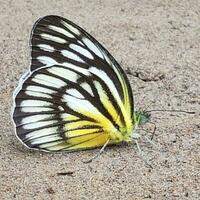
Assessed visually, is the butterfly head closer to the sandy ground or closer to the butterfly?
the butterfly

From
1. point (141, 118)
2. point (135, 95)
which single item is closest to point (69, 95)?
point (141, 118)

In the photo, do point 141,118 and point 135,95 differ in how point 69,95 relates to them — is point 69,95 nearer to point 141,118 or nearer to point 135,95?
point 141,118

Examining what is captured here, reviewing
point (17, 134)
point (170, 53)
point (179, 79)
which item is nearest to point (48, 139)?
point (17, 134)

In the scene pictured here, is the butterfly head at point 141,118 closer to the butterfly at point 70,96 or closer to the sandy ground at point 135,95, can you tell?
the butterfly at point 70,96

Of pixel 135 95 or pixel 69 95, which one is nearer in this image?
pixel 69 95

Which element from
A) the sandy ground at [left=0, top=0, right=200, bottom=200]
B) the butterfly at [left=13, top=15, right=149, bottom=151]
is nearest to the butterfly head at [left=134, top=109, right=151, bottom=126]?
the butterfly at [left=13, top=15, right=149, bottom=151]

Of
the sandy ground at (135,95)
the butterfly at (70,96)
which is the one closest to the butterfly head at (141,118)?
the butterfly at (70,96)

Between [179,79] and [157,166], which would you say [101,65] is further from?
[179,79]
